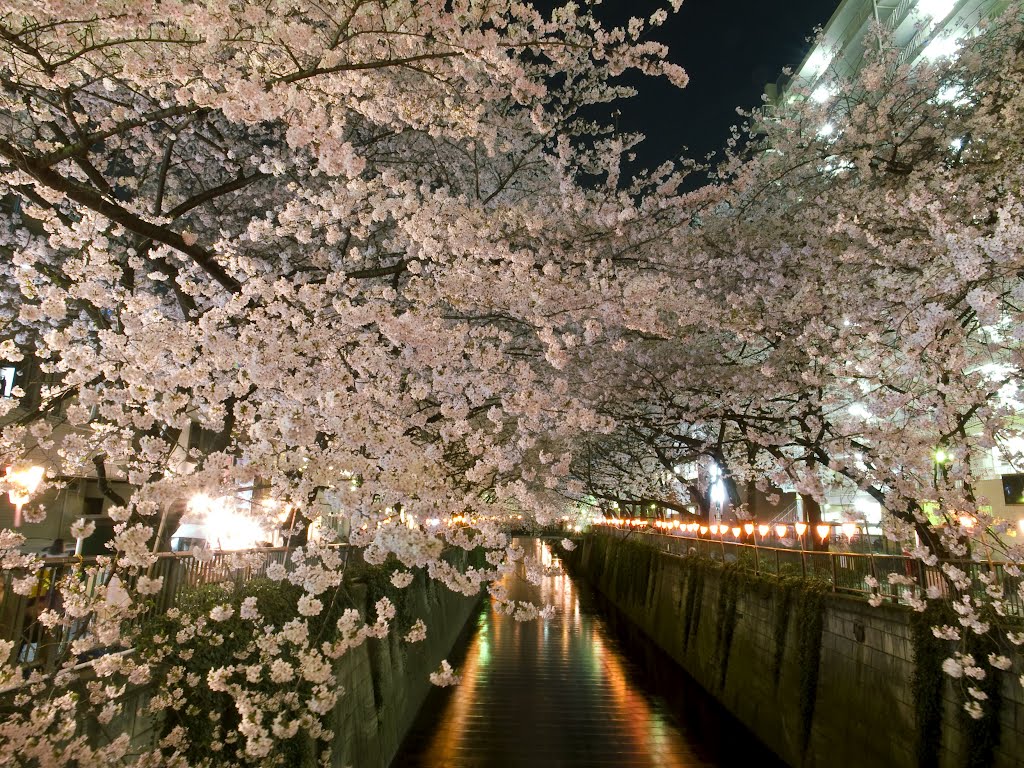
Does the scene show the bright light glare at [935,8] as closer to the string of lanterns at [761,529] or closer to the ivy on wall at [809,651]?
the string of lanterns at [761,529]

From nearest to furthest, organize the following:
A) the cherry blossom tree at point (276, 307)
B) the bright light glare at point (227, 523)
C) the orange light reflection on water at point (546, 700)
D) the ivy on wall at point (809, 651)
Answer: the cherry blossom tree at point (276, 307) → the bright light glare at point (227, 523) → the ivy on wall at point (809, 651) → the orange light reflection on water at point (546, 700)

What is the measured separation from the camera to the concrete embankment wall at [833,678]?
804 cm

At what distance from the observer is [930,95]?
10500 millimetres

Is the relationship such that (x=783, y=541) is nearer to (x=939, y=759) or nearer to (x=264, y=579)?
(x=939, y=759)

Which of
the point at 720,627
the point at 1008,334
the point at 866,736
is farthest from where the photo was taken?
the point at 720,627

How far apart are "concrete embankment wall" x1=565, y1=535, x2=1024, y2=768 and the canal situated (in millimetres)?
892

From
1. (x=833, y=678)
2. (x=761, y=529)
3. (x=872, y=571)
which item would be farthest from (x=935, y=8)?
(x=833, y=678)

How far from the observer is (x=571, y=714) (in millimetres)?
15516

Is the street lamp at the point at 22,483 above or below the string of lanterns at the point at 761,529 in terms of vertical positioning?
below

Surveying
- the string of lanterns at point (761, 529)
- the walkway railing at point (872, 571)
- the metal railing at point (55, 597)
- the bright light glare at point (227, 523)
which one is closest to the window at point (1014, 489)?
the string of lanterns at point (761, 529)

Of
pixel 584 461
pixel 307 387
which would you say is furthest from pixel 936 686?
pixel 584 461

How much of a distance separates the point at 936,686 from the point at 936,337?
4647 millimetres

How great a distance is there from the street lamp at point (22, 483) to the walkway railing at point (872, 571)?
31.7 feet

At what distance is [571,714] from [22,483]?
12997mm
